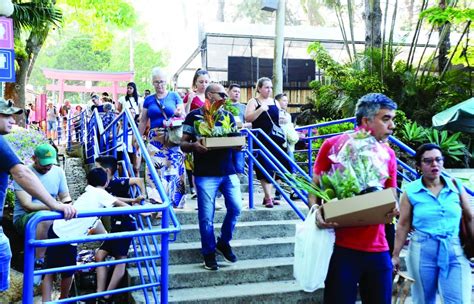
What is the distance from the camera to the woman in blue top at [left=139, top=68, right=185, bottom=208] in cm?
586

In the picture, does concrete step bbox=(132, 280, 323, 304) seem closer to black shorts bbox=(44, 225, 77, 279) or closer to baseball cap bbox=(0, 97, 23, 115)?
black shorts bbox=(44, 225, 77, 279)

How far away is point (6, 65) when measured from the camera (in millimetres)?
6734

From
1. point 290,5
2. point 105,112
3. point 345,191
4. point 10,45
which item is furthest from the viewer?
point 290,5

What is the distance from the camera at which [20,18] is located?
1299 cm

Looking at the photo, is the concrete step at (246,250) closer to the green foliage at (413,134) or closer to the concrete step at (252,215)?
the concrete step at (252,215)

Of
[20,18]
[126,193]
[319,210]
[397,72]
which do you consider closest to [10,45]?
[126,193]

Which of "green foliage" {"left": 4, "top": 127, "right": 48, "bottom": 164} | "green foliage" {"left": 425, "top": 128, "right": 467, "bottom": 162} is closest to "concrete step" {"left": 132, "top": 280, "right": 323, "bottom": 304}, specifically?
"green foliage" {"left": 4, "top": 127, "right": 48, "bottom": 164}

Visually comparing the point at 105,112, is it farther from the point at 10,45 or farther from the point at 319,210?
the point at 319,210

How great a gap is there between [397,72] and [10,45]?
362 inches

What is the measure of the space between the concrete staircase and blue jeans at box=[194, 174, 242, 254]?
0.99 ft

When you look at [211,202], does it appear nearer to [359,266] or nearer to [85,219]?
[85,219]

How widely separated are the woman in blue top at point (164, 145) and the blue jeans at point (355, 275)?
3.09 meters

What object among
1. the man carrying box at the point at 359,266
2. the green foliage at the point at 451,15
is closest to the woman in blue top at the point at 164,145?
the man carrying box at the point at 359,266

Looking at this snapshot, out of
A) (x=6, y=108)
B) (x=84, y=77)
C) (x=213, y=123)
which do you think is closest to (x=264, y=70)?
(x=213, y=123)
